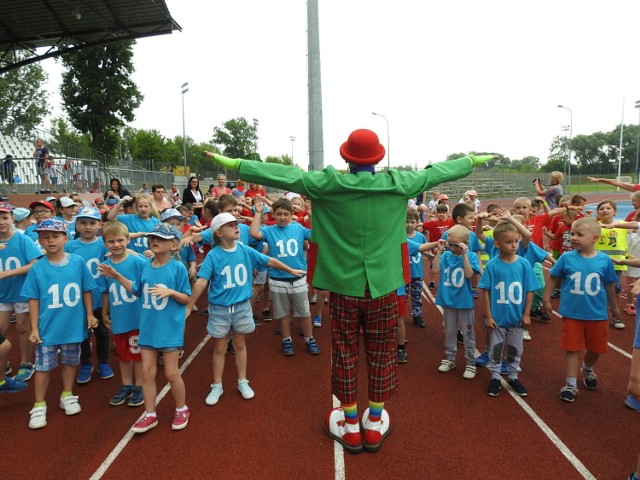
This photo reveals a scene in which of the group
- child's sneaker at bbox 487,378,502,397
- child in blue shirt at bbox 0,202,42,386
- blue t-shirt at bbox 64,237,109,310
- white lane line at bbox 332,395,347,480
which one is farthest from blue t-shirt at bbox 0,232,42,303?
child's sneaker at bbox 487,378,502,397

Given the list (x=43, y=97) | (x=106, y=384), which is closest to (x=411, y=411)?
(x=106, y=384)

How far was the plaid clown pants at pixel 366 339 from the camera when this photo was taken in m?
2.94

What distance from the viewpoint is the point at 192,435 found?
3.41m

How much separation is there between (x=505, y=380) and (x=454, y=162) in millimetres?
2610

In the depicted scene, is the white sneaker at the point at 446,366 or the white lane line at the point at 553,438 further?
the white sneaker at the point at 446,366

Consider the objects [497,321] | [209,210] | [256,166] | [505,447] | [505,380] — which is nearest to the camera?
[256,166]

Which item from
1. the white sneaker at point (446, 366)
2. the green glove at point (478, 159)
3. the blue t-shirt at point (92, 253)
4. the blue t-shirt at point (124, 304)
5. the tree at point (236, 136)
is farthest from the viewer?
the tree at point (236, 136)

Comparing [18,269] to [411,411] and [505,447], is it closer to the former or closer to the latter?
[411,411]

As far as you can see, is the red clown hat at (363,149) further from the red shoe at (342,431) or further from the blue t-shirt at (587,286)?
the blue t-shirt at (587,286)

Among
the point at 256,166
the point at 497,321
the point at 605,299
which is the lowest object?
the point at 497,321

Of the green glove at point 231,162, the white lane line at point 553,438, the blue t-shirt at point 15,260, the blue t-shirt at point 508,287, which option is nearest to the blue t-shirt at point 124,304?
the blue t-shirt at point 15,260

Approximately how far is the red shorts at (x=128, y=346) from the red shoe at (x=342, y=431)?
1.82 metres

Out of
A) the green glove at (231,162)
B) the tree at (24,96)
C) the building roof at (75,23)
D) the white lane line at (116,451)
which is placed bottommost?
the white lane line at (116,451)

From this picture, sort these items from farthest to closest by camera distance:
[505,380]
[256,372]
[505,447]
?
[256,372], [505,380], [505,447]
